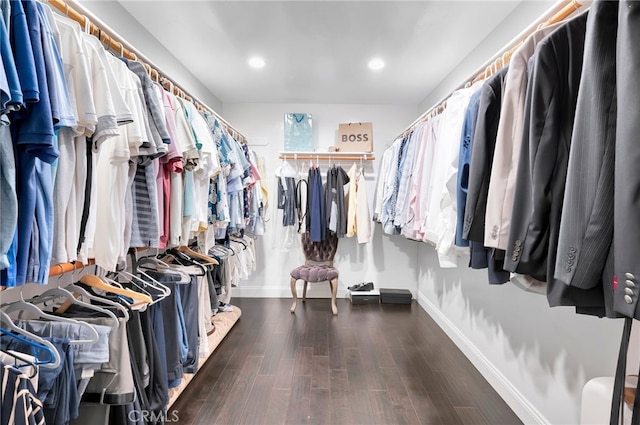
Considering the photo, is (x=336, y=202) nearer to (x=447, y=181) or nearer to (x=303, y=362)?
(x=303, y=362)

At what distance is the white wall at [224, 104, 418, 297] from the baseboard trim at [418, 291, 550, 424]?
1.03 metres

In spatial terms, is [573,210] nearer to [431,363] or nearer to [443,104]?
[443,104]

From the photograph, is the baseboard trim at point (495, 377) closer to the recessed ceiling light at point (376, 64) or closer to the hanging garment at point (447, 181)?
the hanging garment at point (447, 181)

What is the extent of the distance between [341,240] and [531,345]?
8.16ft

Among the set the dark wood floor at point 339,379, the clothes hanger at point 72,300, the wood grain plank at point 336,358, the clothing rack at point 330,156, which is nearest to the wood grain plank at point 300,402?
the dark wood floor at point 339,379

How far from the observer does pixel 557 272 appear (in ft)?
2.19

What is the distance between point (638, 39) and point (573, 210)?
1.11ft

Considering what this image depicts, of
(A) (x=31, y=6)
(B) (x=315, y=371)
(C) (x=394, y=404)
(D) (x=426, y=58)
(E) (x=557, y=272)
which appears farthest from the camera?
(D) (x=426, y=58)

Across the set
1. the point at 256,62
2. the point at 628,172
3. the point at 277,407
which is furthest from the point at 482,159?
the point at 256,62

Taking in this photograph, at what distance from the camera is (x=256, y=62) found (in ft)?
9.08

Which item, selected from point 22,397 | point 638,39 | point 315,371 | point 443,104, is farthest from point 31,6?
point 315,371

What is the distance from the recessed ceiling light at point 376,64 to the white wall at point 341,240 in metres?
1.05

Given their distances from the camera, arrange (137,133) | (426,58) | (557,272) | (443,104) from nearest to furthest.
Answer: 1. (557,272)
2. (137,133)
3. (443,104)
4. (426,58)

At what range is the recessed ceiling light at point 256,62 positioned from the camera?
2.70 meters
